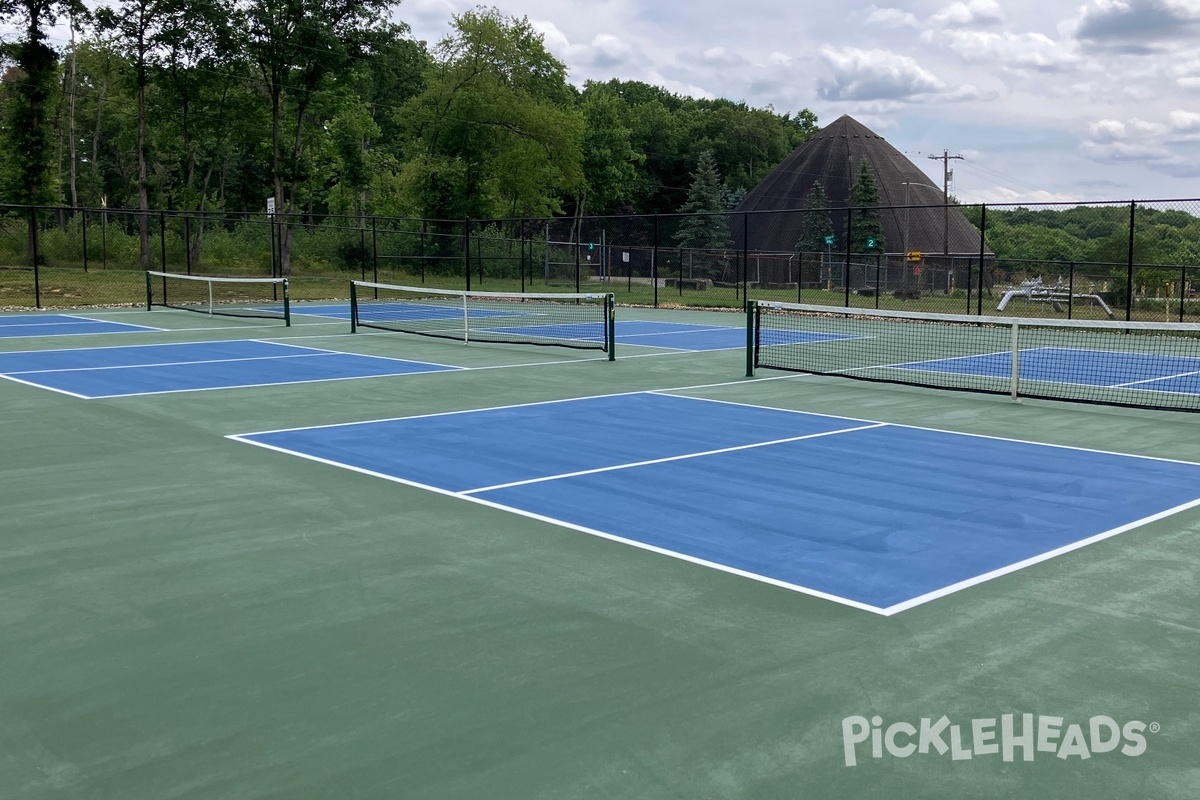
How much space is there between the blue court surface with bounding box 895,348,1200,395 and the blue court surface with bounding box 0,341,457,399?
8091 millimetres

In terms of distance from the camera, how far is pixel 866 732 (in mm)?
4102

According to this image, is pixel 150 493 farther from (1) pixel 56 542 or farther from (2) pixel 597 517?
(2) pixel 597 517

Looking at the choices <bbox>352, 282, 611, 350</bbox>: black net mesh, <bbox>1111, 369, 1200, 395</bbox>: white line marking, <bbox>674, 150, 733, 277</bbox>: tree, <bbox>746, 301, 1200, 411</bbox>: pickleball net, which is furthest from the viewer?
<bbox>674, 150, 733, 277</bbox>: tree

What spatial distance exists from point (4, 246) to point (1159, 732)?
45.2 metres

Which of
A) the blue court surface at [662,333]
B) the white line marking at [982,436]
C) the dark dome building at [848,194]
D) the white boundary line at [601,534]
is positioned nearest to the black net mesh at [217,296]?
the blue court surface at [662,333]

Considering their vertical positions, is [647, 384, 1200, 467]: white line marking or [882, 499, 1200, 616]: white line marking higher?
[647, 384, 1200, 467]: white line marking

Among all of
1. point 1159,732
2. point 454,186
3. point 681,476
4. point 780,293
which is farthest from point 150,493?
point 454,186

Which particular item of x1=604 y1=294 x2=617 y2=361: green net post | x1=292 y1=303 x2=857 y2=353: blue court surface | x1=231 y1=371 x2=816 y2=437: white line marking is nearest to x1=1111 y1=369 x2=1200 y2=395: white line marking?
x1=231 y1=371 x2=816 y2=437: white line marking

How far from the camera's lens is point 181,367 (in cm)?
1669

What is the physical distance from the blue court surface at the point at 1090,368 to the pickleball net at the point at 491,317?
5.61 meters

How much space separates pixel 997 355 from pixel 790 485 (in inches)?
475

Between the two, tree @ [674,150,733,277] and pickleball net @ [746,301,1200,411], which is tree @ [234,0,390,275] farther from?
tree @ [674,150,733,277]

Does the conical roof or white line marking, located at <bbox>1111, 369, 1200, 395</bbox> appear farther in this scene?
the conical roof

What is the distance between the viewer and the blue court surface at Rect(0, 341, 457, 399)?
14648 mm
